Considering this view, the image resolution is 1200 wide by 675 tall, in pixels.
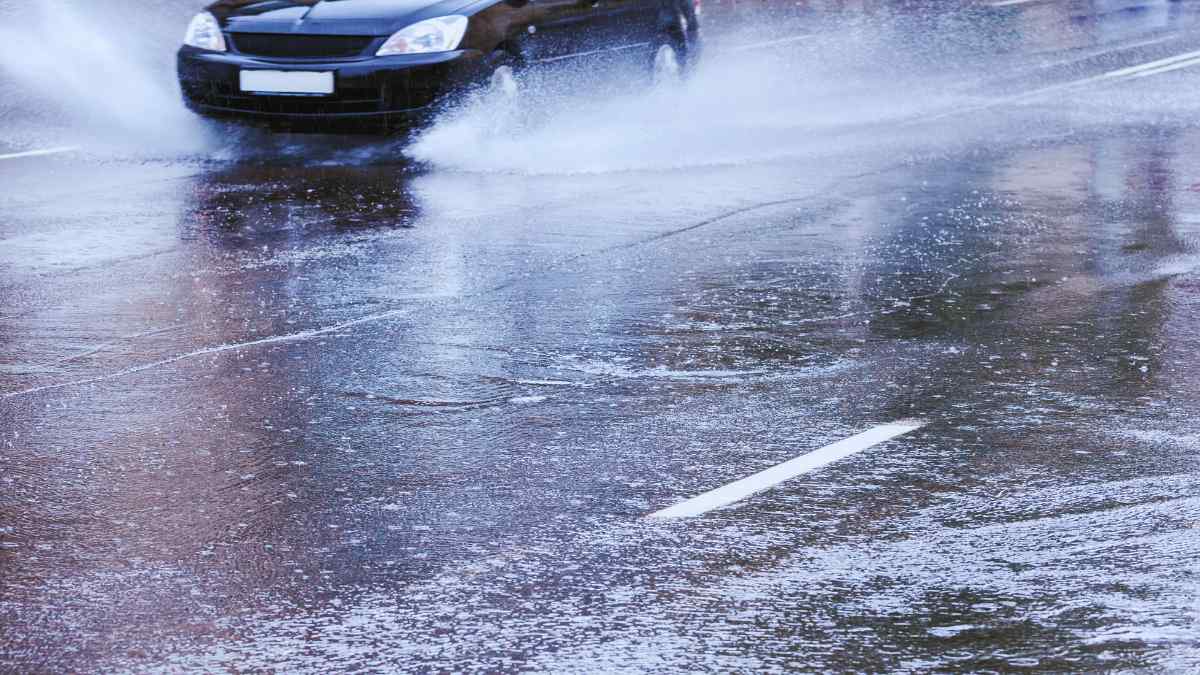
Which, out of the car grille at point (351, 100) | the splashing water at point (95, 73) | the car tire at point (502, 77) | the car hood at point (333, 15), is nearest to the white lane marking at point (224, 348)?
the car grille at point (351, 100)

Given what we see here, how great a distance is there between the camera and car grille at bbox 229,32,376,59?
1171 centimetres

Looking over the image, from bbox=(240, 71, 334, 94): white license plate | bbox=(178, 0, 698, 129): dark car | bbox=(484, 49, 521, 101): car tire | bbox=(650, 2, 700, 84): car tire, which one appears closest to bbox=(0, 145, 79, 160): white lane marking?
bbox=(178, 0, 698, 129): dark car

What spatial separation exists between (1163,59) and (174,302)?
41.0 feet

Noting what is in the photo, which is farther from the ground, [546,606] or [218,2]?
[218,2]

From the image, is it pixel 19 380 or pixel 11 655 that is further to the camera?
pixel 19 380

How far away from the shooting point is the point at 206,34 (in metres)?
12.2

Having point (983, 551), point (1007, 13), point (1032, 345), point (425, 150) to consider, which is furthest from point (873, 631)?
point (1007, 13)

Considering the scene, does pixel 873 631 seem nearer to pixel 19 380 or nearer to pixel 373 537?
pixel 373 537

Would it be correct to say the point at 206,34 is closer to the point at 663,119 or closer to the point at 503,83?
the point at 503,83

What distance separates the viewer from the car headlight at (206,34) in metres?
12.1

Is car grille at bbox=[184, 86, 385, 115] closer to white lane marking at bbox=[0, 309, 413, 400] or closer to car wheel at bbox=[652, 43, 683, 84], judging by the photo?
car wheel at bbox=[652, 43, 683, 84]

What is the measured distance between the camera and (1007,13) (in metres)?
22.9

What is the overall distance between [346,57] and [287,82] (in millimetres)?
390

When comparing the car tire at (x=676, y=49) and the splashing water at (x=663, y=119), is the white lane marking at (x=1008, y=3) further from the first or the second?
the car tire at (x=676, y=49)
